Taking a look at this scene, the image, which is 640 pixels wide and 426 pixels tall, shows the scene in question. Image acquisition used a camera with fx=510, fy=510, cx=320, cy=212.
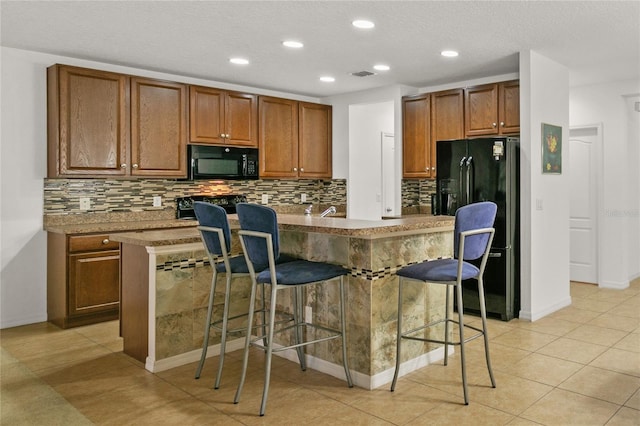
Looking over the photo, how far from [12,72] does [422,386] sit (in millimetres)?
4198

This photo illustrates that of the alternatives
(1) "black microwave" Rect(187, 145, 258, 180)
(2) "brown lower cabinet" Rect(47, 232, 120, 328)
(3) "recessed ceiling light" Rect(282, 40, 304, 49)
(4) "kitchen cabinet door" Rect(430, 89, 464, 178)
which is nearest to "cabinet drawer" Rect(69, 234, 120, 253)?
(2) "brown lower cabinet" Rect(47, 232, 120, 328)

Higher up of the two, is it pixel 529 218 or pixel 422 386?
pixel 529 218

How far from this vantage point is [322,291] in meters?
3.30

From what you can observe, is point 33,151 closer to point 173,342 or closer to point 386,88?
point 173,342

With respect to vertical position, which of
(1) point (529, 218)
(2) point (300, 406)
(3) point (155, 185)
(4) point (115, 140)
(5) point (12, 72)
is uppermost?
(5) point (12, 72)

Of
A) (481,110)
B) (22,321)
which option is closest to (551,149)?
(481,110)

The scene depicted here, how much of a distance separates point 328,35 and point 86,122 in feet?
7.52

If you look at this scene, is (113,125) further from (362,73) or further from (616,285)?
(616,285)

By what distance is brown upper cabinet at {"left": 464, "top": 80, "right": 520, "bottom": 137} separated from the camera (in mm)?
5074

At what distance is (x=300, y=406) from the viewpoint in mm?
2781

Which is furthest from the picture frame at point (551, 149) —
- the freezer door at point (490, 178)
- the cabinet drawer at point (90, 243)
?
the cabinet drawer at point (90, 243)

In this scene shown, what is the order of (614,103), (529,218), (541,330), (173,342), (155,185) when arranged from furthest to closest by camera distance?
(614,103), (155,185), (529,218), (541,330), (173,342)

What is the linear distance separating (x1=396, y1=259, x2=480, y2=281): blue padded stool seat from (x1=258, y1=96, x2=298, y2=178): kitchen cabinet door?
3.36m

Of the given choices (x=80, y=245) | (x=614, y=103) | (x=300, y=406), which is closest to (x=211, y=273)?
(x=300, y=406)
